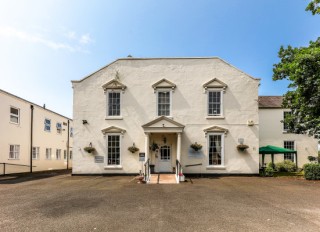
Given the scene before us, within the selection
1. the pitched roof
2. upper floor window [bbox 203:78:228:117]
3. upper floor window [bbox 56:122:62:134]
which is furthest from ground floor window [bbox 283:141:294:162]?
upper floor window [bbox 56:122:62:134]

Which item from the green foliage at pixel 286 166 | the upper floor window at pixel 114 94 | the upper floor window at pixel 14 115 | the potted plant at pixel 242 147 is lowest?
the green foliage at pixel 286 166

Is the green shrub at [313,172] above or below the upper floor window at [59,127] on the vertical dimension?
below

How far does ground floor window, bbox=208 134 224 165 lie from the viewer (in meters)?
17.6

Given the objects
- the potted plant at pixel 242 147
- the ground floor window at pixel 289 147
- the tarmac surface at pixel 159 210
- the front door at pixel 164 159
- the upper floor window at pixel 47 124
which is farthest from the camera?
the upper floor window at pixel 47 124

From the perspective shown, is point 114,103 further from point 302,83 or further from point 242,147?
point 302,83

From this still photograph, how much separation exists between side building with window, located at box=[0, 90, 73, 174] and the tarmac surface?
9.51 m

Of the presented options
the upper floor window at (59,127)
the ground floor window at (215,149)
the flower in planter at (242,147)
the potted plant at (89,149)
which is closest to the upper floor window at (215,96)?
the ground floor window at (215,149)

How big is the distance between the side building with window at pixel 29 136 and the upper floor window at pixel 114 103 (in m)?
8.78

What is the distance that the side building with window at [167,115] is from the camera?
57.5 ft

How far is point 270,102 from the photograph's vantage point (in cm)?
2444

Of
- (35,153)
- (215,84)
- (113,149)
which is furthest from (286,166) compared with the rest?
(35,153)

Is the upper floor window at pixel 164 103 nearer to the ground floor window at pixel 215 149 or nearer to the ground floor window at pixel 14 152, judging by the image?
the ground floor window at pixel 215 149

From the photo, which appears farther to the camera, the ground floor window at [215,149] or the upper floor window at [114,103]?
the upper floor window at [114,103]

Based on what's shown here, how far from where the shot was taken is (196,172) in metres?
17.4
